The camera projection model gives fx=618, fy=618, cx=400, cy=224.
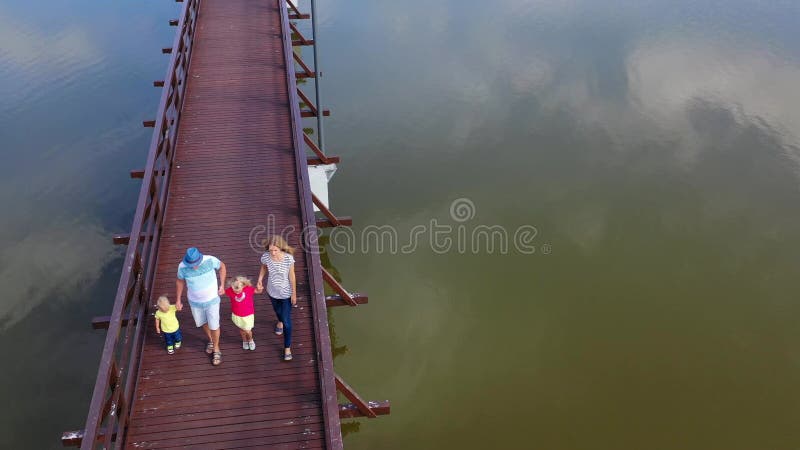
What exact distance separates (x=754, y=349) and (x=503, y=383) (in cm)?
484

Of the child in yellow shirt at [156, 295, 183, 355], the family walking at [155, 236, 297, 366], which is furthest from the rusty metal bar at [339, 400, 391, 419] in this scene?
the child in yellow shirt at [156, 295, 183, 355]

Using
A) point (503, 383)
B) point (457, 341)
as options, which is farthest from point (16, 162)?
point (503, 383)

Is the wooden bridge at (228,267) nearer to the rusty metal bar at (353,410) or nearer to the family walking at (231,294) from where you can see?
the rusty metal bar at (353,410)

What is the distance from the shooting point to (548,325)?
40.1 ft

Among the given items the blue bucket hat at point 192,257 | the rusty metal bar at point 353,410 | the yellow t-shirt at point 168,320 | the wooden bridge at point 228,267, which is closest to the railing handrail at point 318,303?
the wooden bridge at point 228,267

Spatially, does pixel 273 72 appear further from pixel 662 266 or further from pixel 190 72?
pixel 662 266

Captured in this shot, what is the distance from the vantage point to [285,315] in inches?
286

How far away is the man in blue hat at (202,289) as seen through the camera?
7.13m

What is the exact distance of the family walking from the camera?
7102mm

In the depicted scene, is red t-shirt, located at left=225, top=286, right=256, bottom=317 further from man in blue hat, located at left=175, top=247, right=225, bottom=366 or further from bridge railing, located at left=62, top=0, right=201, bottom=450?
bridge railing, located at left=62, top=0, right=201, bottom=450

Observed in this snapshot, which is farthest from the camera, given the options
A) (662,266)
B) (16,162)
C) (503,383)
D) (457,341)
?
(16,162)

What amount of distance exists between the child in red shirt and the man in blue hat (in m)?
0.22

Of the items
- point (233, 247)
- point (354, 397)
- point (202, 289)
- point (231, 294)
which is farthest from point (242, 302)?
point (233, 247)

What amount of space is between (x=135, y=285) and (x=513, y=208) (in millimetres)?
9783
